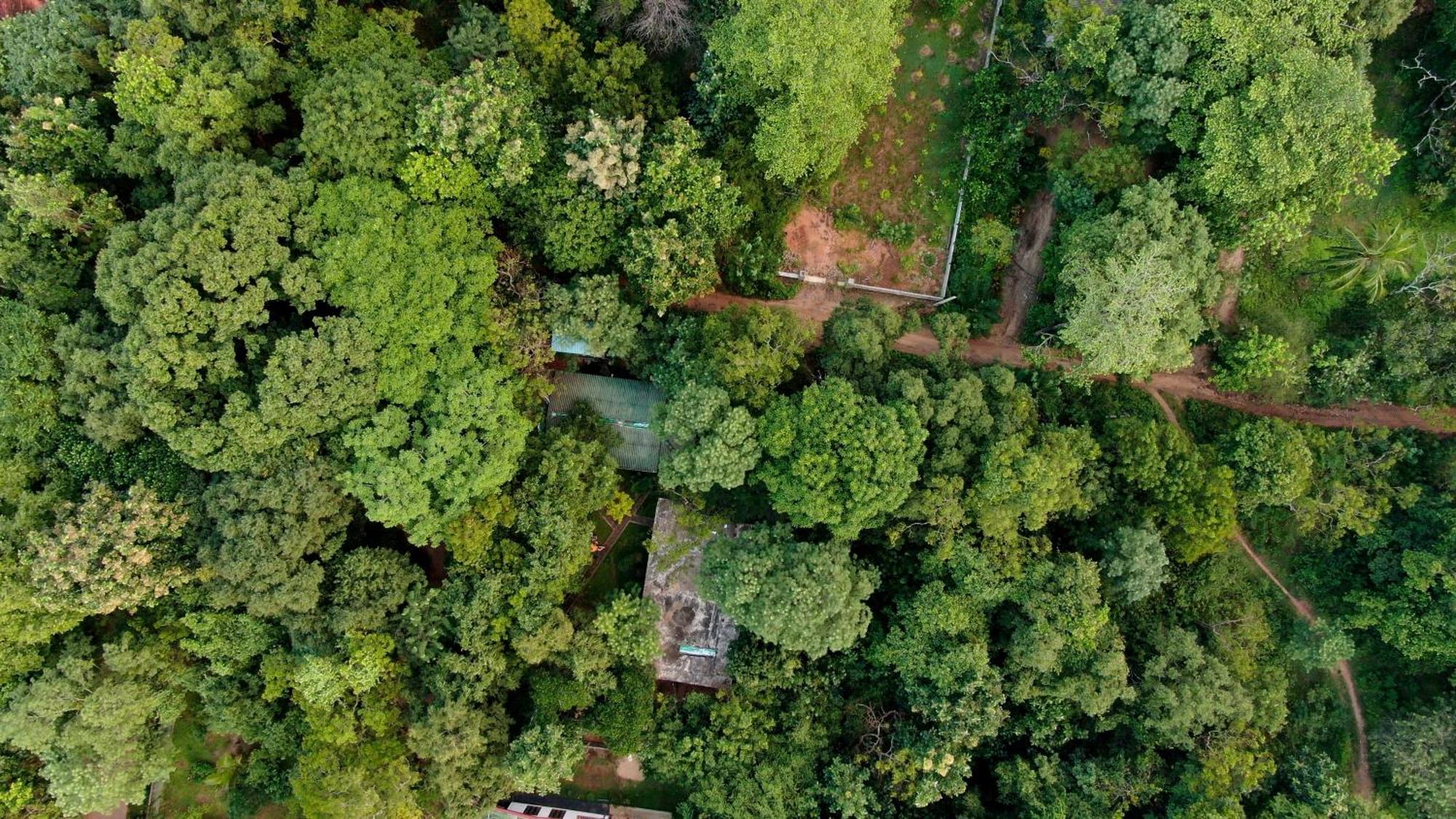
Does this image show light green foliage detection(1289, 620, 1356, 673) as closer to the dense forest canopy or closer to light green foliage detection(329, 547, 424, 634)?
the dense forest canopy

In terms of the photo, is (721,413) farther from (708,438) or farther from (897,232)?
(897,232)

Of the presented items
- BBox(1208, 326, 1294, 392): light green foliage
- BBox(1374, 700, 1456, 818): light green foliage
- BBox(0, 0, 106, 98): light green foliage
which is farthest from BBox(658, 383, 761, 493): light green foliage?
BBox(1374, 700, 1456, 818): light green foliage

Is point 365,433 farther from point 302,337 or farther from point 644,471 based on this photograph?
point 644,471

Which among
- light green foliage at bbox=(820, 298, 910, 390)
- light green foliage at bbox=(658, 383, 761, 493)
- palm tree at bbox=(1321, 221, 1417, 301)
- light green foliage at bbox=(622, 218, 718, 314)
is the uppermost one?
palm tree at bbox=(1321, 221, 1417, 301)

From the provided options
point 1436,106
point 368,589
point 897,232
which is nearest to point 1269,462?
point 1436,106

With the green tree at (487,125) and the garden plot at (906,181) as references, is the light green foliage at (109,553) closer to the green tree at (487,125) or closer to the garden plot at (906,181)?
the green tree at (487,125)

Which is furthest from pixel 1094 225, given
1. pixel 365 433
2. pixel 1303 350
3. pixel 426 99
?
pixel 365 433
